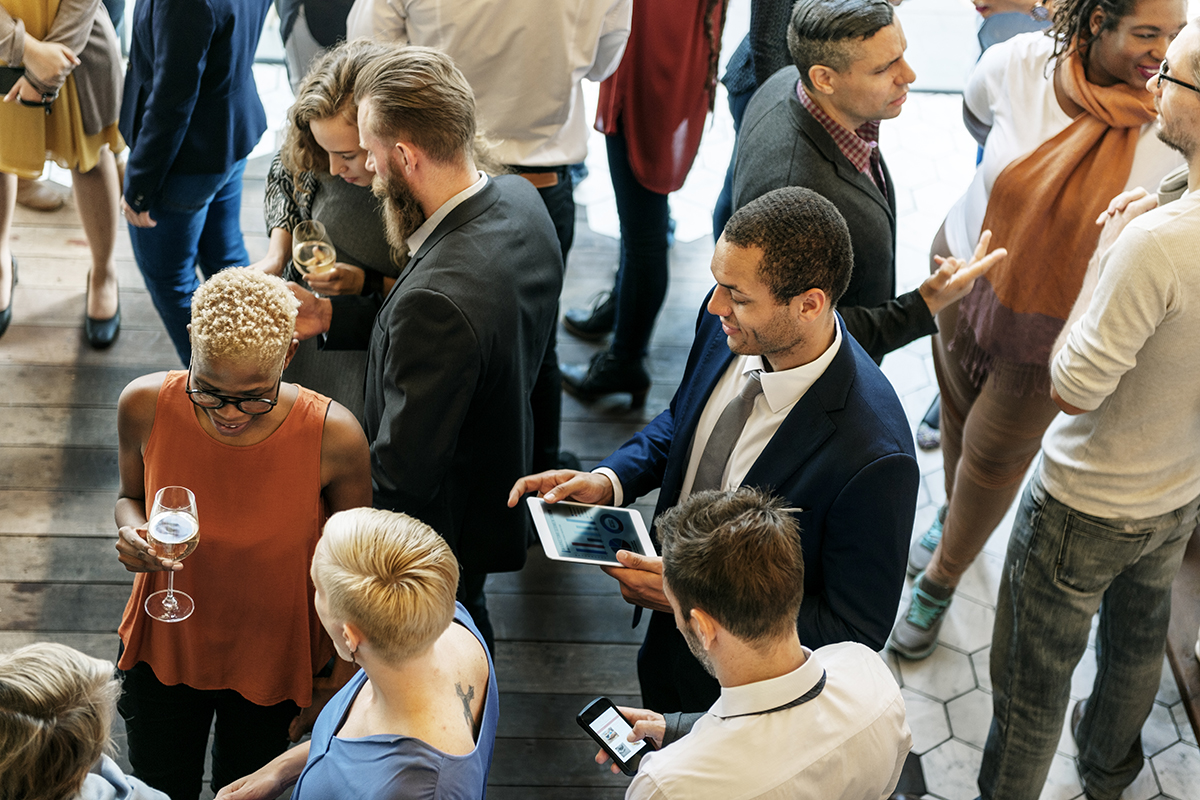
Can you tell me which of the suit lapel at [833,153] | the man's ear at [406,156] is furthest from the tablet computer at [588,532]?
the suit lapel at [833,153]

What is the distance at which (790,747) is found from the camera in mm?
1667

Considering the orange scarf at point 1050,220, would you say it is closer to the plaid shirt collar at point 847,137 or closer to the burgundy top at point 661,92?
the plaid shirt collar at point 847,137

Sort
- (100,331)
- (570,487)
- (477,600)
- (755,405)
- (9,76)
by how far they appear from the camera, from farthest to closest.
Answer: (100,331) → (9,76) → (477,600) → (570,487) → (755,405)

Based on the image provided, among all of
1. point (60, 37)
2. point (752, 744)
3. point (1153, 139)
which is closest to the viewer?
point (752, 744)

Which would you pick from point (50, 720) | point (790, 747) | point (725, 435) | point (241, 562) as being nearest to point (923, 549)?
point (725, 435)

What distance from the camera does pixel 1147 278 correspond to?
212 cm

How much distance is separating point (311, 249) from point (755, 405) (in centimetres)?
123

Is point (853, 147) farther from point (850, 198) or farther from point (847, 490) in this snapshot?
point (847, 490)

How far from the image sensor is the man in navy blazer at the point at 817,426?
2.07 meters

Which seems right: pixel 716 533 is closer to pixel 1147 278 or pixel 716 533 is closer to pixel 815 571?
pixel 815 571

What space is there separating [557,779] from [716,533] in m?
1.60

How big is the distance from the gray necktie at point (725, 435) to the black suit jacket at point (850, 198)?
0.63 m

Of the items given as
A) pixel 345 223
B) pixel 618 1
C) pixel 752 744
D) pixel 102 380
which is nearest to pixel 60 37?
pixel 102 380

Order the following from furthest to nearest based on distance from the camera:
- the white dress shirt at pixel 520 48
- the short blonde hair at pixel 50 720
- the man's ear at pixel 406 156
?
the white dress shirt at pixel 520 48 < the man's ear at pixel 406 156 < the short blonde hair at pixel 50 720
